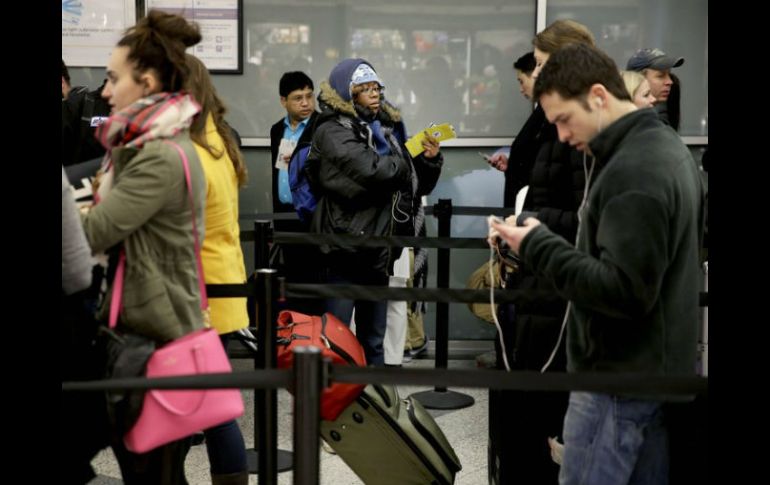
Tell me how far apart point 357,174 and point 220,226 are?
1649 millimetres

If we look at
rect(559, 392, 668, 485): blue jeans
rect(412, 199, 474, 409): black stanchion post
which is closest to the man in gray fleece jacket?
rect(559, 392, 668, 485): blue jeans

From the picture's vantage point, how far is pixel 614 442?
8.63 feet

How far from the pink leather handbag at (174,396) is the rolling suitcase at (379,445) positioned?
956 millimetres

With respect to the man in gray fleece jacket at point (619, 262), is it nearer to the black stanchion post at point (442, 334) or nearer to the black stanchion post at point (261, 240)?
the black stanchion post at point (261, 240)

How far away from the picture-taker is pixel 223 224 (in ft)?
11.0

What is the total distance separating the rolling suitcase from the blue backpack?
172 cm

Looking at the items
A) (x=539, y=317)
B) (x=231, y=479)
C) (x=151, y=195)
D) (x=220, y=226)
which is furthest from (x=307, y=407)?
(x=539, y=317)

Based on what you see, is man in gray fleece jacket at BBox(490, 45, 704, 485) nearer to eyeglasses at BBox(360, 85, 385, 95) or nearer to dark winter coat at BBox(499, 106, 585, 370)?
dark winter coat at BBox(499, 106, 585, 370)

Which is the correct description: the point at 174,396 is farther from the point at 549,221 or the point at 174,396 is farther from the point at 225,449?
the point at 549,221

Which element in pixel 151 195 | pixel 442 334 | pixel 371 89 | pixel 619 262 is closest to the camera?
pixel 619 262

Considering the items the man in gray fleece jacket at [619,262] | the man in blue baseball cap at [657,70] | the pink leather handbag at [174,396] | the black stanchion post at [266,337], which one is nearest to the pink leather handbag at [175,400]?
the pink leather handbag at [174,396]

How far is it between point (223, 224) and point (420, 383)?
3.63 feet

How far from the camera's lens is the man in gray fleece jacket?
2.47 metres
